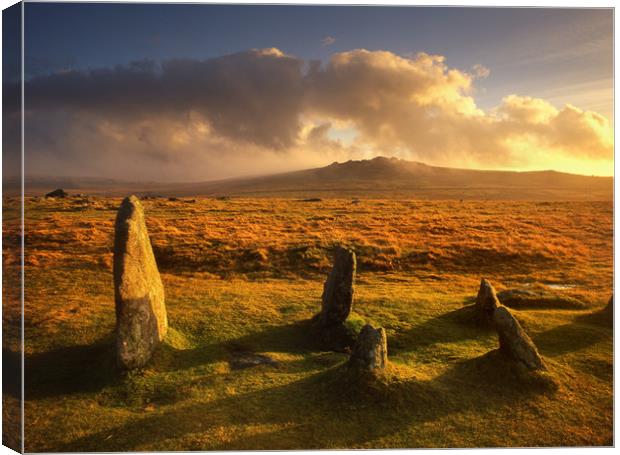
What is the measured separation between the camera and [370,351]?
11.5m

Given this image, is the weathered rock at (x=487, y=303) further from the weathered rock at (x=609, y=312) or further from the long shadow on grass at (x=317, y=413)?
A: the long shadow on grass at (x=317, y=413)

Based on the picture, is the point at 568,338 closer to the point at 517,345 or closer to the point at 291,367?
the point at 517,345

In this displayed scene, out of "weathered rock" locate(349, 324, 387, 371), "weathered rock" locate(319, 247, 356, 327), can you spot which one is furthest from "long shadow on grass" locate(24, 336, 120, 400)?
"weathered rock" locate(319, 247, 356, 327)

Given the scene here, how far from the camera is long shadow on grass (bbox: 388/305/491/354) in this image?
15.2m

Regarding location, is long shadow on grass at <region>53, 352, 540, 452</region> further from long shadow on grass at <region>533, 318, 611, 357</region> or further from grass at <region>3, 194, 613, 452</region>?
long shadow on grass at <region>533, 318, 611, 357</region>

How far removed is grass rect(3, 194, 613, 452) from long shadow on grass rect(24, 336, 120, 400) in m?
0.05

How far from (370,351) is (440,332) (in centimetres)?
538

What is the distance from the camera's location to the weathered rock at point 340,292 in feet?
50.9

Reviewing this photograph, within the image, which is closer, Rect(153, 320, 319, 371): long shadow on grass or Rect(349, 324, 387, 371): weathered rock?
Rect(349, 324, 387, 371): weathered rock

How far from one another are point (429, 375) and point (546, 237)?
31.7m

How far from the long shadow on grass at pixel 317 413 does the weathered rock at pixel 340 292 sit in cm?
339

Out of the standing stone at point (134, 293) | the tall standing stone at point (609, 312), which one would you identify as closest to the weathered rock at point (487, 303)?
the tall standing stone at point (609, 312)

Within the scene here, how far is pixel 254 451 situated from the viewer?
32.7ft

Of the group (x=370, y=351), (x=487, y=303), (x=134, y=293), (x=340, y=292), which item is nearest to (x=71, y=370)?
(x=134, y=293)
